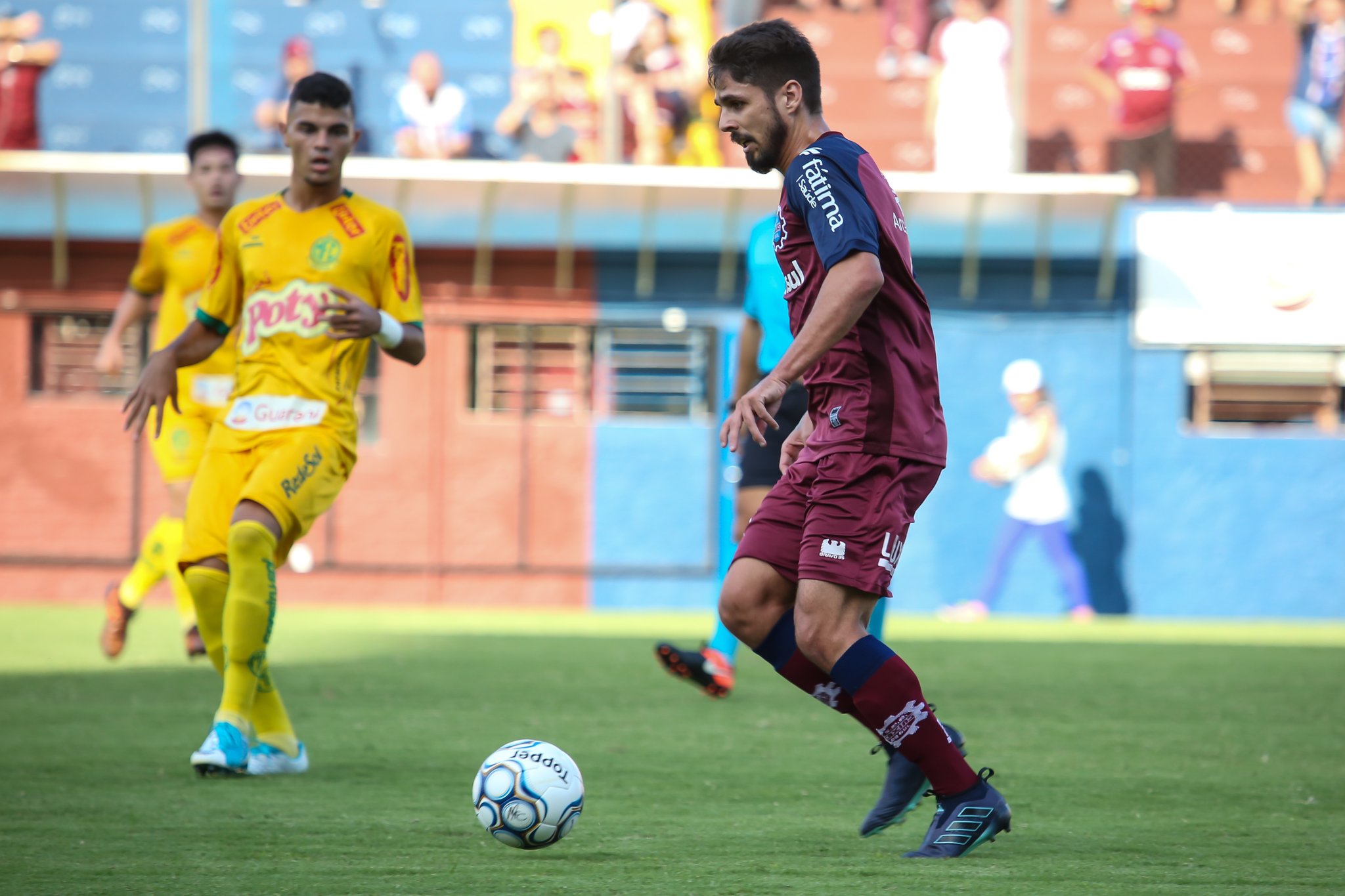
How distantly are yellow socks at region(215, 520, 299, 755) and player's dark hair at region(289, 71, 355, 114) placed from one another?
1.44 m

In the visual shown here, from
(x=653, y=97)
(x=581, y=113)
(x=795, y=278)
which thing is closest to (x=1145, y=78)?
(x=653, y=97)

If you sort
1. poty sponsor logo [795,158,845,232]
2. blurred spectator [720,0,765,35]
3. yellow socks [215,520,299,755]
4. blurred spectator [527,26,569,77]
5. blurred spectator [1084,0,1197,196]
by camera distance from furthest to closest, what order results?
1. blurred spectator [720,0,765,35]
2. blurred spectator [1084,0,1197,196]
3. blurred spectator [527,26,569,77]
4. yellow socks [215,520,299,755]
5. poty sponsor logo [795,158,845,232]

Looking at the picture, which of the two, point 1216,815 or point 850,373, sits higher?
point 850,373

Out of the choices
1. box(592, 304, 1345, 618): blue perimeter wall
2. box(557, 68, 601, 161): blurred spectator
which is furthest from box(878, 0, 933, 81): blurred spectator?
box(557, 68, 601, 161): blurred spectator

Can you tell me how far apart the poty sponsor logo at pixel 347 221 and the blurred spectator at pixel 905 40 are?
12.7 m

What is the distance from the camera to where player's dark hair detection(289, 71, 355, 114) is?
217 inches

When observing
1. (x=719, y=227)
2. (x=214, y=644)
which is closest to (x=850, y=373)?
(x=214, y=644)

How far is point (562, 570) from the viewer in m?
16.5

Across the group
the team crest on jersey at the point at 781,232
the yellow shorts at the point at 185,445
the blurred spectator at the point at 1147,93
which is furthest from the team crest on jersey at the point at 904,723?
the blurred spectator at the point at 1147,93

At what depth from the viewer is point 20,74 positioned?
54.4 feet

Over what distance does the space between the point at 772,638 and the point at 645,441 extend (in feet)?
40.9

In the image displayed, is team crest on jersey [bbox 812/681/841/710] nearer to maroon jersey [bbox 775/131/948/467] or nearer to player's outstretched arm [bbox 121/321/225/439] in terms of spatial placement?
maroon jersey [bbox 775/131/948/467]

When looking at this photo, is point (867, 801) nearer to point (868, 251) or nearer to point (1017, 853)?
point (1017, 853)

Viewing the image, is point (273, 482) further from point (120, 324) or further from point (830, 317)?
point (120, 324)
